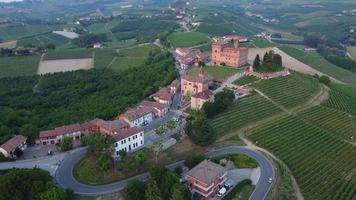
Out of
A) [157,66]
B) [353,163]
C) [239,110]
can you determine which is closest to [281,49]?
[157,66]

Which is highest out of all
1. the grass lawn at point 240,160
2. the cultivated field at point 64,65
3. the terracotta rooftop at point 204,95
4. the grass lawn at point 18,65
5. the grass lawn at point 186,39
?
the terracotta rooftop at point 204,95

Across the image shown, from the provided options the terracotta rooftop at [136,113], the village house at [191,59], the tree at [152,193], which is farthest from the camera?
the village house at [191,59]

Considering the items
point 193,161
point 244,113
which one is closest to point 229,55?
point 244,113

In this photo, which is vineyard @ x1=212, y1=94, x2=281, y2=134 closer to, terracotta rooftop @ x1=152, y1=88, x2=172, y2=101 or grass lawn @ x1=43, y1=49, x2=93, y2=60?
terracotta rooftop @ x1=152, y1=88, x2=172, y2=101

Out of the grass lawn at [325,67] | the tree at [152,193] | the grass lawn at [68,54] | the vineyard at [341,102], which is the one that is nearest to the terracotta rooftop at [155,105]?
the tree at [152,193]

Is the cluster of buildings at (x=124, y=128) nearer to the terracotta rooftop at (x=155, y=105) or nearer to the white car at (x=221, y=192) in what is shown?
the terracotta rooftop at (x=155, y=105)

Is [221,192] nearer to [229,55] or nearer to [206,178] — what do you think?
[206,178]

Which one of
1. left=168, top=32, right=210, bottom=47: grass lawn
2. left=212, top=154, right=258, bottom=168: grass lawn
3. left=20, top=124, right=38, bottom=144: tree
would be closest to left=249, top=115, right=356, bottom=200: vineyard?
left=212, top=154, right=258, bottom=168: grass lawn
